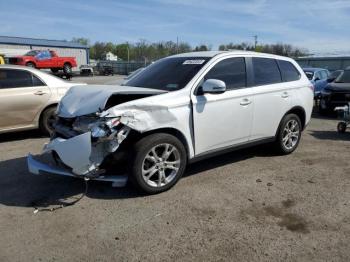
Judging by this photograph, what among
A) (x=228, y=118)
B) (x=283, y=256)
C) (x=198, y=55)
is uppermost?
(x=198, y=55)

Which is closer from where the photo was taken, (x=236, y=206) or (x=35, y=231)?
(x=35, y=231)

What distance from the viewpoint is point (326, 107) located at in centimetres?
1216

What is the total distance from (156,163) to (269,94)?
94.7 inches

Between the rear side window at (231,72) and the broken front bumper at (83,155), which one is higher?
the rear side window at (231,72)

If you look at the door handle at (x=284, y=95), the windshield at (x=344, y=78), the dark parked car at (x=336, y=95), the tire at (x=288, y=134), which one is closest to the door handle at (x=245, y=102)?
the door handle at (x=284, y=95)

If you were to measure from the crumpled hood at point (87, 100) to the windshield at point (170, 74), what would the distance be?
31 centimetres

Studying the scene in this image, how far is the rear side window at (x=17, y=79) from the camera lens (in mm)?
7511

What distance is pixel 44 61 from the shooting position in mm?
32469

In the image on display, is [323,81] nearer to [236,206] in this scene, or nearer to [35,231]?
[236,206]

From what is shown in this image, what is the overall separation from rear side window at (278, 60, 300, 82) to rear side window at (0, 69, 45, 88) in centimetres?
494

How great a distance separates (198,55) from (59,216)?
10.2 ft

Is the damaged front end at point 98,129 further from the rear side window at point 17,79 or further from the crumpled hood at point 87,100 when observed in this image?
the rear side window at point 17,79

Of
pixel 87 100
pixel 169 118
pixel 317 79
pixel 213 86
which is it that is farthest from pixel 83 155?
pixel 317 79

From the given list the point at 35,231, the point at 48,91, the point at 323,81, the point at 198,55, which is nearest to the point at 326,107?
the point at 323,81
